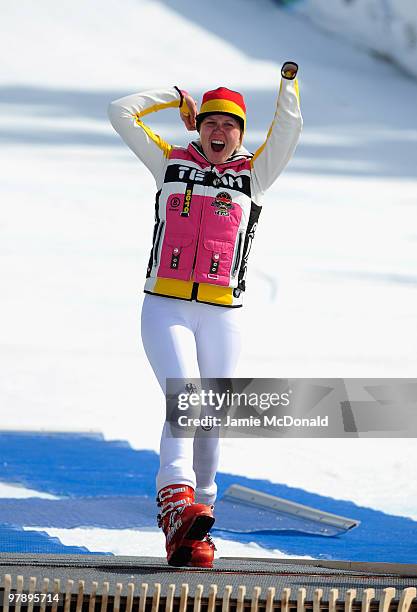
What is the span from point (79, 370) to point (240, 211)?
396 centimetres

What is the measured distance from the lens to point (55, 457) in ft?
21.6

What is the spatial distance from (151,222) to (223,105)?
29.4 ft

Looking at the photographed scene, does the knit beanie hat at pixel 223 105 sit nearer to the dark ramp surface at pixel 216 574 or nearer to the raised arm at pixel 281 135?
the raised arm at pixel 281 135

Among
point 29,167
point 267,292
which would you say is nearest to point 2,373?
point 267,292

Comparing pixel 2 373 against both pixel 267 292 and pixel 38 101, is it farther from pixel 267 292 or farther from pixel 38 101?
pixel 38 101

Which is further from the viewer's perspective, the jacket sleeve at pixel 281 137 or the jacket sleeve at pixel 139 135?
the jacket sleeve at pixel 139 135

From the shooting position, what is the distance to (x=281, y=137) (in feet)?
14.8

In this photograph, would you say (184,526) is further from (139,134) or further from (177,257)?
(139,134)

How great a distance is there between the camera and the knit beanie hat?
4.55 metres

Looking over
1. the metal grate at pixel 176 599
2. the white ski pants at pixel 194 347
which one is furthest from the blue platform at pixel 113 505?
the metal grate at pixel 176 599

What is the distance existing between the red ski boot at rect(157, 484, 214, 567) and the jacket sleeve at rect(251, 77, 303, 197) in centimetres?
109

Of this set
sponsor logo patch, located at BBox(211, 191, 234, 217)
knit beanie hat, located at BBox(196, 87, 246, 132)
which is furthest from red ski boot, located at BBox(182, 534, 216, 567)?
knit beanie hat, located at BBox(196, 87, 246, 132)

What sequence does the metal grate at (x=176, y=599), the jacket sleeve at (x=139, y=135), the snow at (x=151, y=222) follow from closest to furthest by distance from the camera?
1. the metal grate at (x=176, y=599)
2. the jacket sleeve at (x=139, y=135)
3. the snow at (x=151, y=222)

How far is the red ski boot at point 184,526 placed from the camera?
13.1ft
